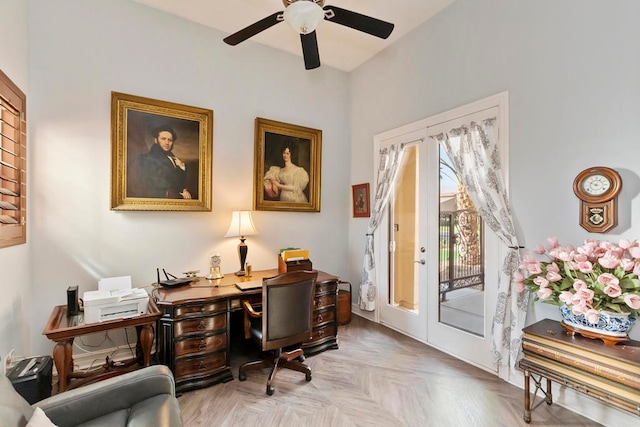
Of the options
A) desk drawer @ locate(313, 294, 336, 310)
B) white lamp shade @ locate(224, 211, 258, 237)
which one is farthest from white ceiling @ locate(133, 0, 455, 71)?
desk drawer @ locate(313, 294, 336, 310)

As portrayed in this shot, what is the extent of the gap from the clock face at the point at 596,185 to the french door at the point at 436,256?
0.78 m

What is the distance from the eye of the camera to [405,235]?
3.71 metres

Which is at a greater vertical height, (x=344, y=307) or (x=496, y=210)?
(x=496, y=210)

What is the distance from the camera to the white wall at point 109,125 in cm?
262

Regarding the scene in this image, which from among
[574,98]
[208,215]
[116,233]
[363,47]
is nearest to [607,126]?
[574,98]

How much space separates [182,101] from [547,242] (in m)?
3.72

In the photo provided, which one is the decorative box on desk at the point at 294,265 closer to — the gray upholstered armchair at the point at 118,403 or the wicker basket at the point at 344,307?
the wicker basket at the point at 344,307

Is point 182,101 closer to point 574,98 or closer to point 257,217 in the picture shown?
point 257,217

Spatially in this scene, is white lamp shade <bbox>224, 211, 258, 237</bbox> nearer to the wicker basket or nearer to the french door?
the wicker basket

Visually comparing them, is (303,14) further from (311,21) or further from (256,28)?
(256,28)

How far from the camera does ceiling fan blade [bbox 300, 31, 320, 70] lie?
243 centimetres

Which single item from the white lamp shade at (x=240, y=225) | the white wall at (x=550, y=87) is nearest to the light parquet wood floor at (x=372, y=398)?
the white wall at (x=550, y=87)

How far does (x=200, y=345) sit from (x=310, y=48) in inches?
107

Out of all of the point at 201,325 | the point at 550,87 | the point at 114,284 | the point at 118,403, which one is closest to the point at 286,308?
the point at 201,325
